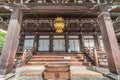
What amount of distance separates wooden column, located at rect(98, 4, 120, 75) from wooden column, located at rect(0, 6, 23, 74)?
4065 millimetres

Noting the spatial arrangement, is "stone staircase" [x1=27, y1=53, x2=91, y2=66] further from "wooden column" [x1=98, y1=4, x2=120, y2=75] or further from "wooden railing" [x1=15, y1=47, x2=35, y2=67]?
"wooden column" [x1=98, y1=4, x2=120, y2=75]

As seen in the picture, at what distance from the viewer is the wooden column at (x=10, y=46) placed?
3.79 meters

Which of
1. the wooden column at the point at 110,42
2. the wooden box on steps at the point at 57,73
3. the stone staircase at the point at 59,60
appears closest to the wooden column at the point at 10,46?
the wooden box on steps at the point at 57,73

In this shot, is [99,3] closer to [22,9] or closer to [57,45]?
[22,9]

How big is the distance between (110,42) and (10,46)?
4.25 m

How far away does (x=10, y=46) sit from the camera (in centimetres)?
402

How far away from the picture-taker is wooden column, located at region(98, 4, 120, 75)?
385 centimetres

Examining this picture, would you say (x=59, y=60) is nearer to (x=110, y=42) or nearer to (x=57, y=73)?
(x=57, y=73)

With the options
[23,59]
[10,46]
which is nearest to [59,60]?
[23,59]

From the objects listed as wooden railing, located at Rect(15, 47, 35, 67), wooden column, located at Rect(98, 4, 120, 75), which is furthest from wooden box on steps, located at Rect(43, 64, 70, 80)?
wooden railing, located at Rect(15, 47, 35, 67)

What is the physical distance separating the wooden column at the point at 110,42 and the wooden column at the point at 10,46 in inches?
160

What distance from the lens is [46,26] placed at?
35.8ft

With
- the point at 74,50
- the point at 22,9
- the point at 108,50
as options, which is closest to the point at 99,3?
the point at 108,50

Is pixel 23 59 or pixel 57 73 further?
pixel 23 59
